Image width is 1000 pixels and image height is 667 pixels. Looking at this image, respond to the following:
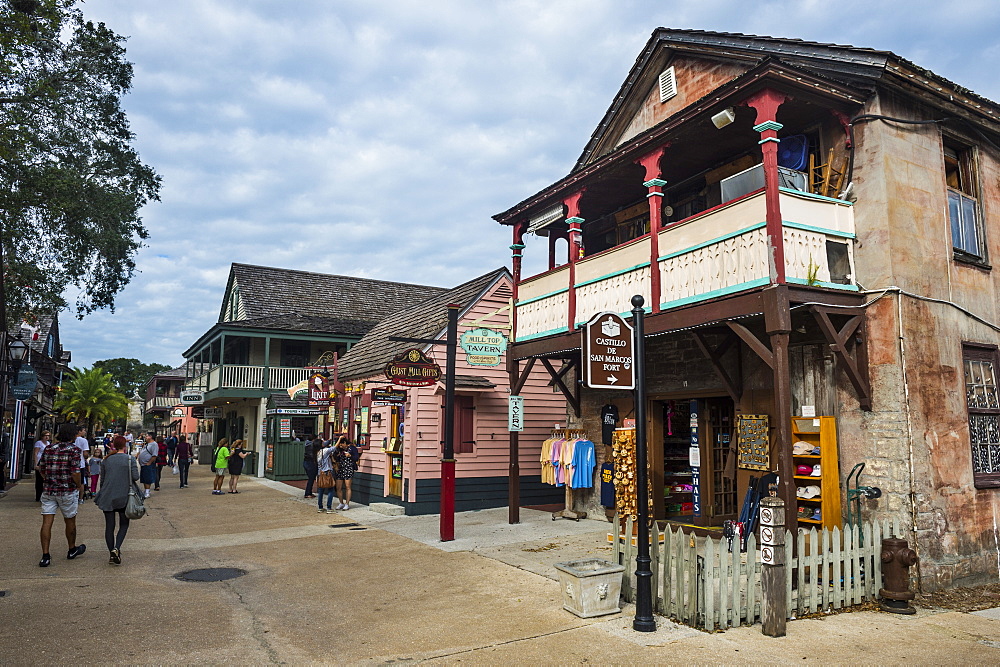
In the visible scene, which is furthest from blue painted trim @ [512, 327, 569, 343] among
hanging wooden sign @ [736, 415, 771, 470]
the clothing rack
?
hanging wooden sign @ [736, 415, 771, 470]

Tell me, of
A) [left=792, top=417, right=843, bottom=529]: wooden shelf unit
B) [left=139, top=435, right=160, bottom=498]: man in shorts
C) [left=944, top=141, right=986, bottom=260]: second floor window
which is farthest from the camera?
[left=139, top=435, right=160, bottom=498]: man in shorts

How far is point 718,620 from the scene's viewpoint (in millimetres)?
6324

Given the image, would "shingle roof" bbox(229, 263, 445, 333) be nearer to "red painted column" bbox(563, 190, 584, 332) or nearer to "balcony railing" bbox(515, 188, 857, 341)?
"red painted column" bbox(563, 190, 584, 332)

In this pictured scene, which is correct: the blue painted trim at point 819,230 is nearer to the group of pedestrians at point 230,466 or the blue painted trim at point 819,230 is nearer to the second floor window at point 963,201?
the second floor window at point 963,201

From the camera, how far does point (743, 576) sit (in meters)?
7.23

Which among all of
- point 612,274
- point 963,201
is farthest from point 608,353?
point 963,201

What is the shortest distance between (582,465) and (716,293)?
5.57 m

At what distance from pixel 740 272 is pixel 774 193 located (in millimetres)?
1017

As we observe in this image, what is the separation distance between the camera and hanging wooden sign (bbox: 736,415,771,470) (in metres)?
9.45

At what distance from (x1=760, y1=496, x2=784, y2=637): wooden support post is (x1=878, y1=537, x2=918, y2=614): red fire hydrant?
170 centimetres

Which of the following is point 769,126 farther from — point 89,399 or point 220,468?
point 89,399

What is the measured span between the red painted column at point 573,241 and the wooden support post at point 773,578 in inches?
230

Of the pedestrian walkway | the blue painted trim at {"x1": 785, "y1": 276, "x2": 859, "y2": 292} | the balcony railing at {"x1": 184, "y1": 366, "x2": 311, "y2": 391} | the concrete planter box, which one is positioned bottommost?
the pedestrian walkway

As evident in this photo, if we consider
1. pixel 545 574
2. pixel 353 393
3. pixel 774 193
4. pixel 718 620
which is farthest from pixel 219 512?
pixel 774 193
